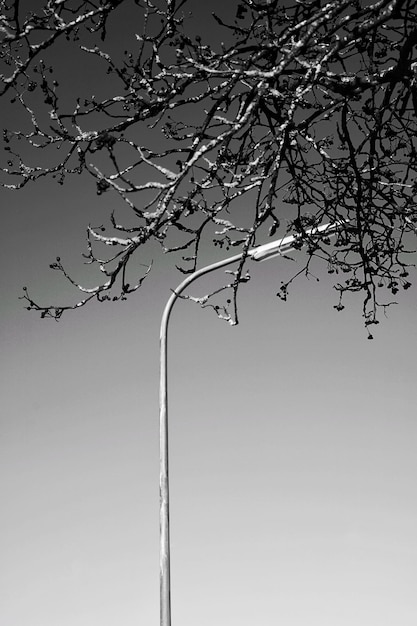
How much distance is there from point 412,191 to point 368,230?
0.35 metres

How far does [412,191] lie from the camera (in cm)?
445

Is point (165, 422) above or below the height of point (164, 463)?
above

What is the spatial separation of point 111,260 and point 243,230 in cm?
86

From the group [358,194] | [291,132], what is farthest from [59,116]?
[358,194]

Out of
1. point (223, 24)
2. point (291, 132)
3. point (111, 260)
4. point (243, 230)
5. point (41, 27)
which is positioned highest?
point (223, 24)

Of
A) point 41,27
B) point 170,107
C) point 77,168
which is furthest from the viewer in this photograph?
point 77,168

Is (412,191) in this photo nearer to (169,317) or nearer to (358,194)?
(358,194)

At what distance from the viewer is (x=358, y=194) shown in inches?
167

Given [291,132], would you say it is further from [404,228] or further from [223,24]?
[404,228]

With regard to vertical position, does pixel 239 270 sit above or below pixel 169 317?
below

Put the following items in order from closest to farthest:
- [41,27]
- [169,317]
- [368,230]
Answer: [41,27], [368,230], [169,317]

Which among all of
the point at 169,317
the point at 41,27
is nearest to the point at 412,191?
the point at 41,27

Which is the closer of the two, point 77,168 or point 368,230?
point 77,168

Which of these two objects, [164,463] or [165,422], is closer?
[164,463]
